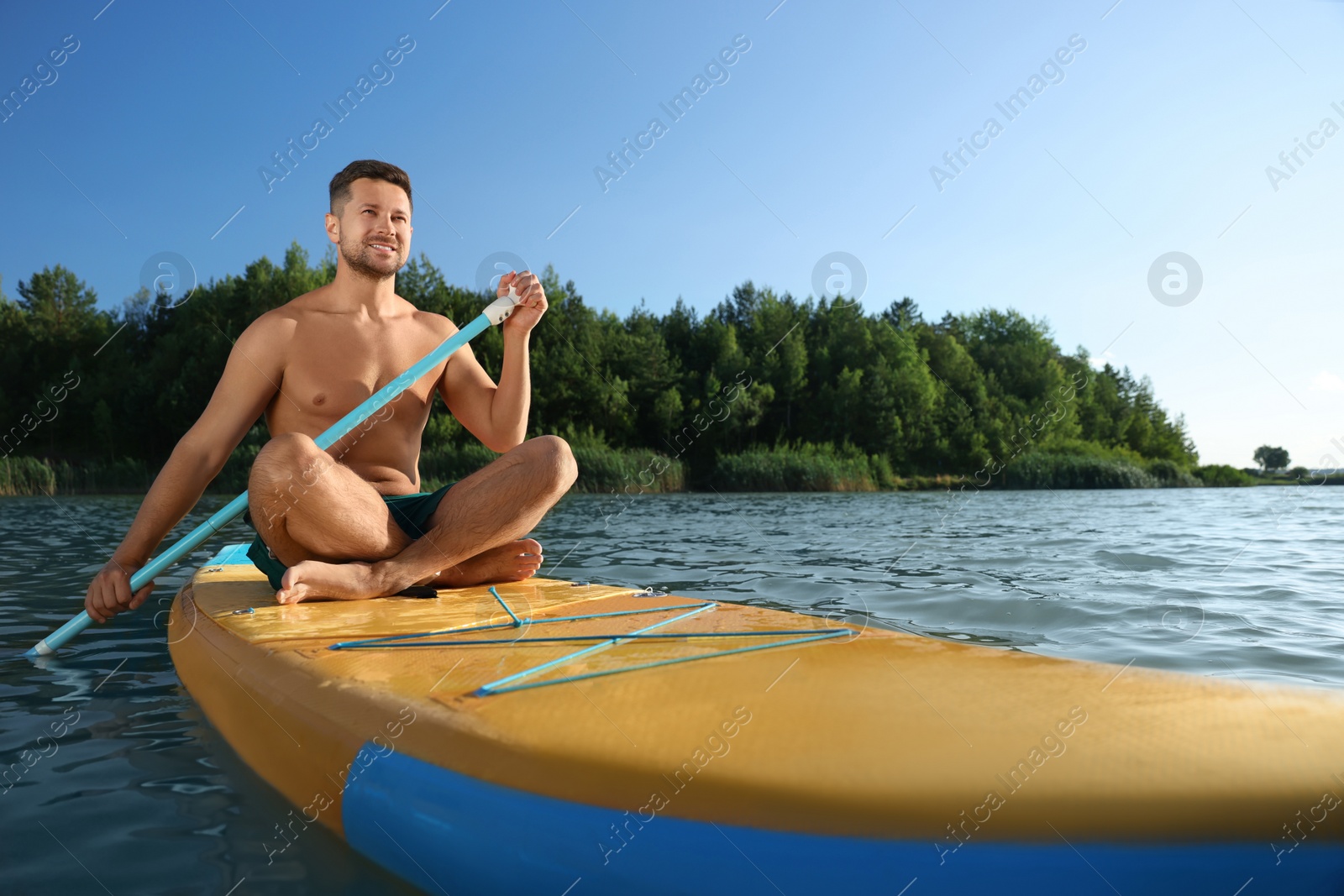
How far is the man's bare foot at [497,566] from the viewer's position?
98.4 inches

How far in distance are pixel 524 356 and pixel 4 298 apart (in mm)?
39741

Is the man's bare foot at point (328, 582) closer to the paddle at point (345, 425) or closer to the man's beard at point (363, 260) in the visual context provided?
the paddle at point (345, 425)

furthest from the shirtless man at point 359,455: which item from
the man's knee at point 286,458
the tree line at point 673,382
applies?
the tree line at point 673,382

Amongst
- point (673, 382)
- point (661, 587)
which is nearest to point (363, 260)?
point (661, 587)

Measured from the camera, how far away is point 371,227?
8.03 ft

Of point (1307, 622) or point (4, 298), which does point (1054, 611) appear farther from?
point (4, 298)

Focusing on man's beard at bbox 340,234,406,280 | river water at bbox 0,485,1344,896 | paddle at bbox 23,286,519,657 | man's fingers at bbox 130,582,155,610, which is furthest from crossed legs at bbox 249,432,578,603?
man's beard at bbox 340,234,406,280

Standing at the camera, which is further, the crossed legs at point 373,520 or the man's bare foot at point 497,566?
the man's bare foot at point 497,566

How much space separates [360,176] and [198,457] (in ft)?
2.95

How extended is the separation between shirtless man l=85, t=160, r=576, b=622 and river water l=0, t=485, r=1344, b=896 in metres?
0.47

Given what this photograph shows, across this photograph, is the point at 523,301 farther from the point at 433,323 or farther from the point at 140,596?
the point at 140,596

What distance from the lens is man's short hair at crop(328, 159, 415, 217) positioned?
8.00ft

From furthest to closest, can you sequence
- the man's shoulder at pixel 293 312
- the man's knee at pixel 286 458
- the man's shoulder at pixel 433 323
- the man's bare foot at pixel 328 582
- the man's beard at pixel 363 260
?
the man's shoulder at pixel 433 323 < the man's beard at pixel 363 260 < the man's shoulder at pixel 293 312 < the man's bare foot at pixel 328 582 < the man's knee at pixel 286 458

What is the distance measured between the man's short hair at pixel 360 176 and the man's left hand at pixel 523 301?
431mm
